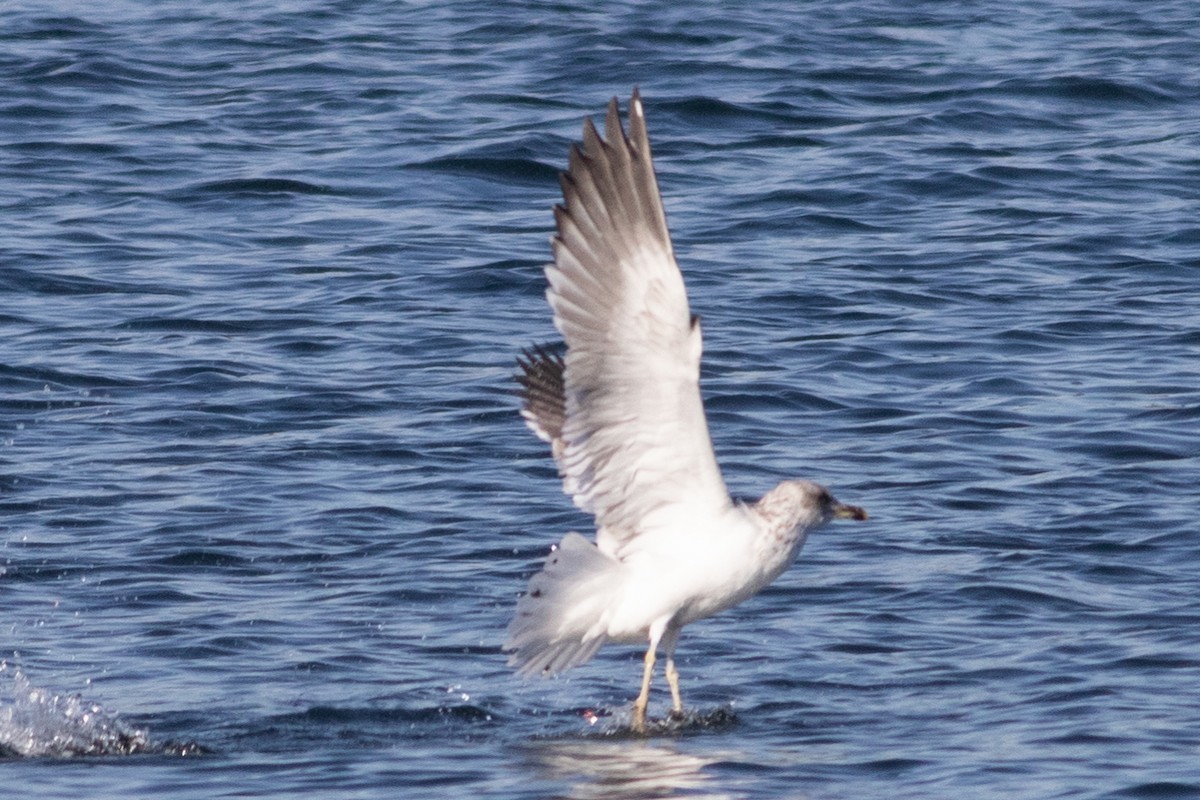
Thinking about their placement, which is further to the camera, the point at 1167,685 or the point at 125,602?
the point at 125,602

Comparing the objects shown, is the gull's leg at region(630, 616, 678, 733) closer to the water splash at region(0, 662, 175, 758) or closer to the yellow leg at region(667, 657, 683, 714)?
the yellow leg at region(667, 657, 683, 714)

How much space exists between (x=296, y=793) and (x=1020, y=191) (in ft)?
30.4

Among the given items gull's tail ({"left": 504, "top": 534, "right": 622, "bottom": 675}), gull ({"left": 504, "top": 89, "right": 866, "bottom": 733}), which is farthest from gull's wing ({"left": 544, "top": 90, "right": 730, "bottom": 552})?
gull's tail ({"left": 504, "top": 534, "right": 622, "bottom": 675})

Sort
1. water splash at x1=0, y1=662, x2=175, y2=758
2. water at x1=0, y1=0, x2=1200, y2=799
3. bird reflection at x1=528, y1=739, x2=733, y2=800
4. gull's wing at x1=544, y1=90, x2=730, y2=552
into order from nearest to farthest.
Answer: gull's wing at x1=544, y1=90, x2=730, y2=552 → bird reflection at x1=528, y1=739, x2=733, y2=800 → water splash at x1=0, y1=662, x2=175, y2=758 → water at x1=0, y1=0, x2=1200, y2=799

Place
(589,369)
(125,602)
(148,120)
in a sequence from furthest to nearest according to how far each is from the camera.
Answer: (148,120), (125,602), (589,369)

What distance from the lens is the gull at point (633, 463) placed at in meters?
6.30

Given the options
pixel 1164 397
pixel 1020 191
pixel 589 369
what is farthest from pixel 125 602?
pixel 1020 191

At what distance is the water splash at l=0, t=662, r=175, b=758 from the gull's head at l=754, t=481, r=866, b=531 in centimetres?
197

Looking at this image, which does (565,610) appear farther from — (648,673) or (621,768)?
(621,768)

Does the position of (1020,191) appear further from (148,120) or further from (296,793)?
(296,793)

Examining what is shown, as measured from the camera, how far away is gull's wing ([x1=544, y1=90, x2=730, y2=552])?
6.27 meters

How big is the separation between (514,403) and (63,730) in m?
4.06

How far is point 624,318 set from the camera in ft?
20.7

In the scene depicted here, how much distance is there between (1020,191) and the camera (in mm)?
14633
